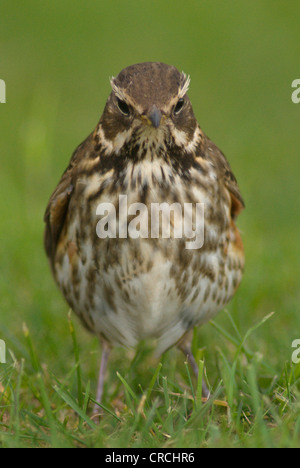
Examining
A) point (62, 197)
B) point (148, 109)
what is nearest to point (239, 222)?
point (62, 197)

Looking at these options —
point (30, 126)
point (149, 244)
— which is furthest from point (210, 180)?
point (30, 126)

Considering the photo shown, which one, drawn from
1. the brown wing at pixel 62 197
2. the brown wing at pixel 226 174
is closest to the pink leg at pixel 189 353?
the brown wing at pixel 226 174

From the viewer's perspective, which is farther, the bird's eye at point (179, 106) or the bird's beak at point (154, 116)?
the bird's eye at point (179, 106)

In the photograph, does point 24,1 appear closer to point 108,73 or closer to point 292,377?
point 108,73

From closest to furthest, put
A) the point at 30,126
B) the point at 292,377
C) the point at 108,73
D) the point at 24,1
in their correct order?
1. the point at 292,377
2. the point at 30,126
3. the point at 108,73
4. the point at 24,1

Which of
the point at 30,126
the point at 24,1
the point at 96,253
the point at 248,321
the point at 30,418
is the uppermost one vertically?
the point at 24,1

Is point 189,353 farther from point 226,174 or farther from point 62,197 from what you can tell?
point 62,197

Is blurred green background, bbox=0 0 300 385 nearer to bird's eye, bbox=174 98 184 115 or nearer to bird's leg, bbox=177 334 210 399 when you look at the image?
bird's leg, bbox=177 334 210 399

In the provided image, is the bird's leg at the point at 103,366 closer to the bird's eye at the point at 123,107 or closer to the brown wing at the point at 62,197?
the brown wing at the point at 62,197
